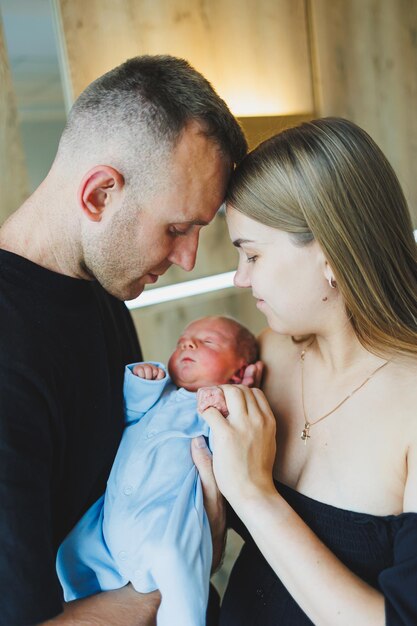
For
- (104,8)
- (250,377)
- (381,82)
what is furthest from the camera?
(381,82)

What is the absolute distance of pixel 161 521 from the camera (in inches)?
61.6

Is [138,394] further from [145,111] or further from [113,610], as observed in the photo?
[145,111]

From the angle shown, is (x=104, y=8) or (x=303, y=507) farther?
(x=104, y=8)

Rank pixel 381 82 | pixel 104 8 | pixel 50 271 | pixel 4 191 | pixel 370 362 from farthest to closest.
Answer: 1. pixel 381 82
2. pixel 104 8
3. pixel 4 191
4. pixel 370 362
5. pixel 50 271

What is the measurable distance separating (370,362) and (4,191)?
1918 mm

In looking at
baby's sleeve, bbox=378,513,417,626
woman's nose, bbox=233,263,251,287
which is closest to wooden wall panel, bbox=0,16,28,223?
woman's nose, bbox=233,263,251,287

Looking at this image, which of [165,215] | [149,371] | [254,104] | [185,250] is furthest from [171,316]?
[165,215]

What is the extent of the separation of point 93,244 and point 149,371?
41cm

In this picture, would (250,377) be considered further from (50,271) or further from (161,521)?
(50,271)

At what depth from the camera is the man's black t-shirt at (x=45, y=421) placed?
4.25 ft

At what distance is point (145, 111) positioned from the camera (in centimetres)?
152

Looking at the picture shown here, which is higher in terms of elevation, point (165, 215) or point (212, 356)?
point (165, 215)

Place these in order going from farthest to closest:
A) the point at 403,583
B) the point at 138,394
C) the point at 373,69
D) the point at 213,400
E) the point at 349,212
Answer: the point at 373,69, the point at 138,394, the point at 213,400, the point at 349,212, the point at 403,583

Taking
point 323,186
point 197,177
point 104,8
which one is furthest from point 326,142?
point 104,8
